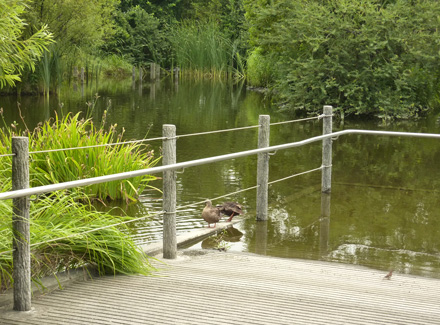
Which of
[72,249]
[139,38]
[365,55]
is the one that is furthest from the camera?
[139,38]

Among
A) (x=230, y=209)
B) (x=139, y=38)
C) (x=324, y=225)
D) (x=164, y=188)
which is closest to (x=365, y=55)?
(x=324, y=225)

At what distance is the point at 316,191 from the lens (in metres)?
9.30

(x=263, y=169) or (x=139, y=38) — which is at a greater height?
(x=139, y=38)

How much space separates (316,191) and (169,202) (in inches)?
176

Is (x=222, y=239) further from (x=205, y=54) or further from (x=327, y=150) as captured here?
(x=205, y=54)

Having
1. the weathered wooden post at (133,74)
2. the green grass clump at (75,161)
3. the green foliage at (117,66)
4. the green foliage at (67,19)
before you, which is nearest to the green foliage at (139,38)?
the green foliage at (117,66)

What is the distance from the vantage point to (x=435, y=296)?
4195 mm

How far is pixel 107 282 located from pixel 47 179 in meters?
3.99

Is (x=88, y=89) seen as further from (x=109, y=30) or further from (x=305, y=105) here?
(x=305, y=105)

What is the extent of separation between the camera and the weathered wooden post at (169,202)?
200 inches

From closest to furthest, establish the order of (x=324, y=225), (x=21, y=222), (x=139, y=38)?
(x=21, y=222) < (x=324, y=225) < (x=139, y=38)

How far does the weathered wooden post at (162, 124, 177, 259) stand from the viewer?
200 inches

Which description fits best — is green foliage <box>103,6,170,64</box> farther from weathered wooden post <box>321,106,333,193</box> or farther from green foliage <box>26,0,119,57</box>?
weathered wooden post <box>321,106,333,193</box>

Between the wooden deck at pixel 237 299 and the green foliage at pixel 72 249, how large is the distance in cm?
15
